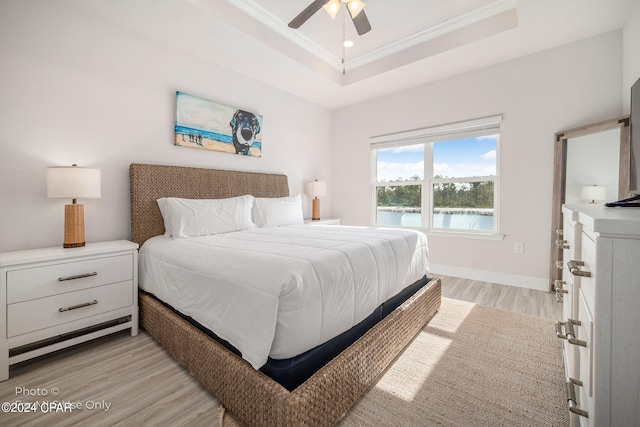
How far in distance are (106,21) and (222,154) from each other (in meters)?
1.48

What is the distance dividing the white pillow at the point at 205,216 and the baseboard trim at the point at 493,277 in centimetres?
265

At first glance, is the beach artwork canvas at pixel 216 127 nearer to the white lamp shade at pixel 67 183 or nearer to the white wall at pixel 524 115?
the white lamp shade at pixel 67 183

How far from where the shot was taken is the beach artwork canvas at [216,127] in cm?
285

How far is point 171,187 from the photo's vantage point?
8.82 ft

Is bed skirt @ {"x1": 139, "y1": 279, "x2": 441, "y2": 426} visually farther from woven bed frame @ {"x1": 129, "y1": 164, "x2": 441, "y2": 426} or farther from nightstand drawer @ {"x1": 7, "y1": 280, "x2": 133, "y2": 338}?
nightstand drawer @ {"x1": 7, "y1": 280, "x2": 133, "y2": 338}

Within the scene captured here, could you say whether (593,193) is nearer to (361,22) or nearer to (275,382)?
(361,22)

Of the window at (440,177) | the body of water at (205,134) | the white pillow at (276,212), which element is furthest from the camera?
the window at (440,177)

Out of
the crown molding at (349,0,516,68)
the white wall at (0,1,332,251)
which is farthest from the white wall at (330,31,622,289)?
the white wall at (0,1,332,251)

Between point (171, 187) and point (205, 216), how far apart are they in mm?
565

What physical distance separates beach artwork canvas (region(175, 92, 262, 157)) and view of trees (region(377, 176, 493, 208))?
2108mm

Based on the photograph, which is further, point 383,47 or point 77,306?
point 383,47

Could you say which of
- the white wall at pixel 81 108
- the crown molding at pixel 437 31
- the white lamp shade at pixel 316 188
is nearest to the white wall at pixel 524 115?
the crown molding at pixel 437 31

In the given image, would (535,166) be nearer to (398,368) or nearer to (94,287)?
(398,368)

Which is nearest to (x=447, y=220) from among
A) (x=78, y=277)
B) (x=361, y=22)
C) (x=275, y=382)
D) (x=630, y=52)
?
(x=630, y=52)
